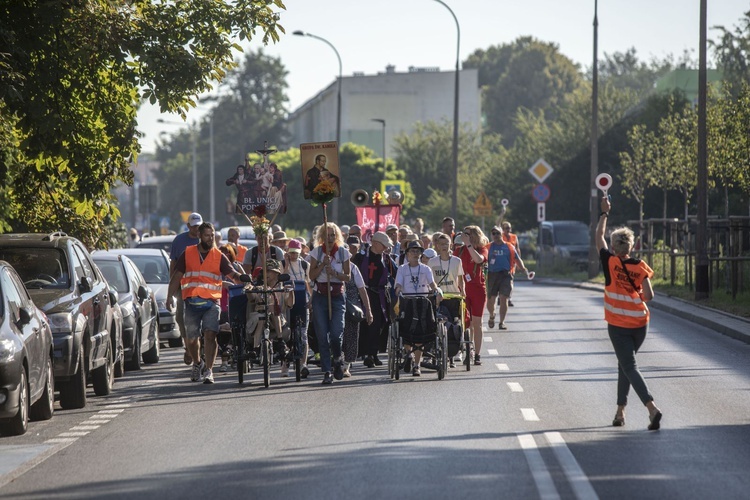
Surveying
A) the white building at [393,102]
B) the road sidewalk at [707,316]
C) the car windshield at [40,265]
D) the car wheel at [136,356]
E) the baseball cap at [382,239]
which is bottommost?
the road sidewalk at [707,316]

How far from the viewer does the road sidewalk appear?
22375 millimetres

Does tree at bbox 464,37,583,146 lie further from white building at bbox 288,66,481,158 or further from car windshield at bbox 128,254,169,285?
car windshield at bbox 128,254,169,285

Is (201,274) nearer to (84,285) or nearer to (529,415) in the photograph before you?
(84,285)

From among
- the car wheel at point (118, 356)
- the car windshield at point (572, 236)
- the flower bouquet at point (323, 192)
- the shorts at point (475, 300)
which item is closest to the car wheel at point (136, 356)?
the car wheel at point (118, 356)

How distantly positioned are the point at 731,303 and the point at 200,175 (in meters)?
99.3

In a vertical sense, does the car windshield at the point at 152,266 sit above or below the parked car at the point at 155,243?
below

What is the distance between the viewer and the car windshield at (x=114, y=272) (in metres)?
18.6

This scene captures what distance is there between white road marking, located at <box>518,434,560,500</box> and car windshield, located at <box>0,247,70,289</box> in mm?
5345

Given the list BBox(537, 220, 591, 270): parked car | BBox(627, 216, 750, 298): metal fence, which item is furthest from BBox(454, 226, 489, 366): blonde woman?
BBox(537, 220, 591, 270): parked car

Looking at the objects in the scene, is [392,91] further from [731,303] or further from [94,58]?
[94,58]

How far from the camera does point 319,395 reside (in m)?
14.5

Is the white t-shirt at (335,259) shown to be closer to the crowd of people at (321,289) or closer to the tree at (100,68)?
the crowd of people at (321,289)

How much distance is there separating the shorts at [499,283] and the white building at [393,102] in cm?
7817

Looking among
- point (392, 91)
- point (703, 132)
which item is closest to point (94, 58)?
point (703, 132)
